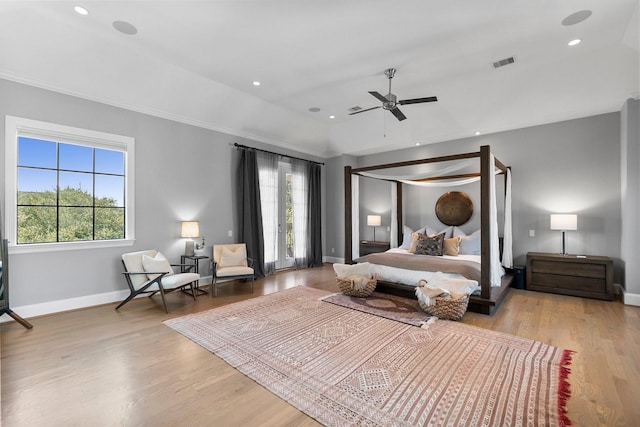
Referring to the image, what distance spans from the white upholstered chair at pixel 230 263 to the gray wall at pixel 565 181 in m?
4.56

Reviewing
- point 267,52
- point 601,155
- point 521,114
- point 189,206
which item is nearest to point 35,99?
point 189,206

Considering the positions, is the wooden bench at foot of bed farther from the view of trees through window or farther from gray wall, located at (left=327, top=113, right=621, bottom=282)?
the view of trees through window

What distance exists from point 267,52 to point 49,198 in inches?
140

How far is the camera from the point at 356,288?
4.49 meters

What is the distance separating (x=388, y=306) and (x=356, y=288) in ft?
1.88

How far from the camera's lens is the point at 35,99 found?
378 centimetres

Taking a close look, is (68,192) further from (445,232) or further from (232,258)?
(445,232)

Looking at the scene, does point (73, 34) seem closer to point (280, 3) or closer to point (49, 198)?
point (49, 198)

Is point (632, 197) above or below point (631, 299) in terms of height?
above

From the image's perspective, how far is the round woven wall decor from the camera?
6.15m

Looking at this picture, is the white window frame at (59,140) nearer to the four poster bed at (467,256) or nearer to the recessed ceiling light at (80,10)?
the recessed ceiling light at (80,10)

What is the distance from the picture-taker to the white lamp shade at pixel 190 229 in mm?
4969

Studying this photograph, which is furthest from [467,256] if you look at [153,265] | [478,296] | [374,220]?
[153,265]

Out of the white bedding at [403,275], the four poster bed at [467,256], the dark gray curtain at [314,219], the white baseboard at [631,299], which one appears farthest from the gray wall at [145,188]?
the white baseboard at [631,299]
